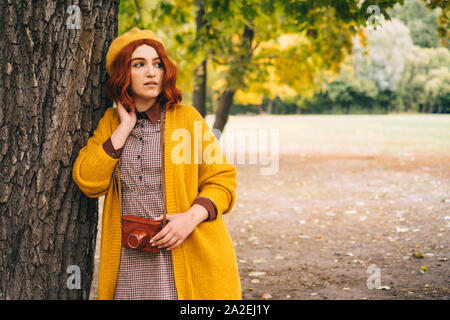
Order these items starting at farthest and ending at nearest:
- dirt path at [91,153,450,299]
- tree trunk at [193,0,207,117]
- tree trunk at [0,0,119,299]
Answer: tree trunk at [193,0,207,117], dirt path at [91,153,450,299], tree trunk at [0,0,119,299]

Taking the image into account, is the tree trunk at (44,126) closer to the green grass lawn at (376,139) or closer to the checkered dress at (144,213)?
the checkered dress at (144,213)

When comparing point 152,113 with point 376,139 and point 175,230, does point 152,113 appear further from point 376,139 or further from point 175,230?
point 376,139

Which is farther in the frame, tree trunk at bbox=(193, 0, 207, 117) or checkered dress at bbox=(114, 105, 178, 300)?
tree trunk at bbox=(193, 0, 207, 117)

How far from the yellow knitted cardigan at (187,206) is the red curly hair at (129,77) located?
88mm

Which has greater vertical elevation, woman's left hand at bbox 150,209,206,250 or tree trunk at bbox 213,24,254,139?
tree trunk at bbox 213,24,254,139

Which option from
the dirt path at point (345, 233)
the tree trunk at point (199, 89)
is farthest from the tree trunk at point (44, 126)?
the tree trunk at point (199, 89)

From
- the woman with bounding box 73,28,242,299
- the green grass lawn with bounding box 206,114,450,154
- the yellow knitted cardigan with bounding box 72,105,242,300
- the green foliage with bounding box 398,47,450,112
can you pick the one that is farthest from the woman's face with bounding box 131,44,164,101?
the green grass lawn with bounding box 206,114,450,154

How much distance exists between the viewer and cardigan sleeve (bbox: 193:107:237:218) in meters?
2.14

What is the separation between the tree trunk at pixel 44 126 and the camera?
7.27 ft

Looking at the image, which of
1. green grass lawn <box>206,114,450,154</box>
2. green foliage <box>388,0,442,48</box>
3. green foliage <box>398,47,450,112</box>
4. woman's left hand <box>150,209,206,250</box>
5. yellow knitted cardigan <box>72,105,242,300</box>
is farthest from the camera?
green grass lawn <box>206,114,450,154</box>

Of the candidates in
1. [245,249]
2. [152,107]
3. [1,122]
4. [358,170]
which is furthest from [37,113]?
[358,170]

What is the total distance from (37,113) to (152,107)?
57 centimetres

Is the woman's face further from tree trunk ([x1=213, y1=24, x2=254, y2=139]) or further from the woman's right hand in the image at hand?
tree trunk ([x1=213, y1=24, x2=254, y2=139])

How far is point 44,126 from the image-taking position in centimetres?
224
